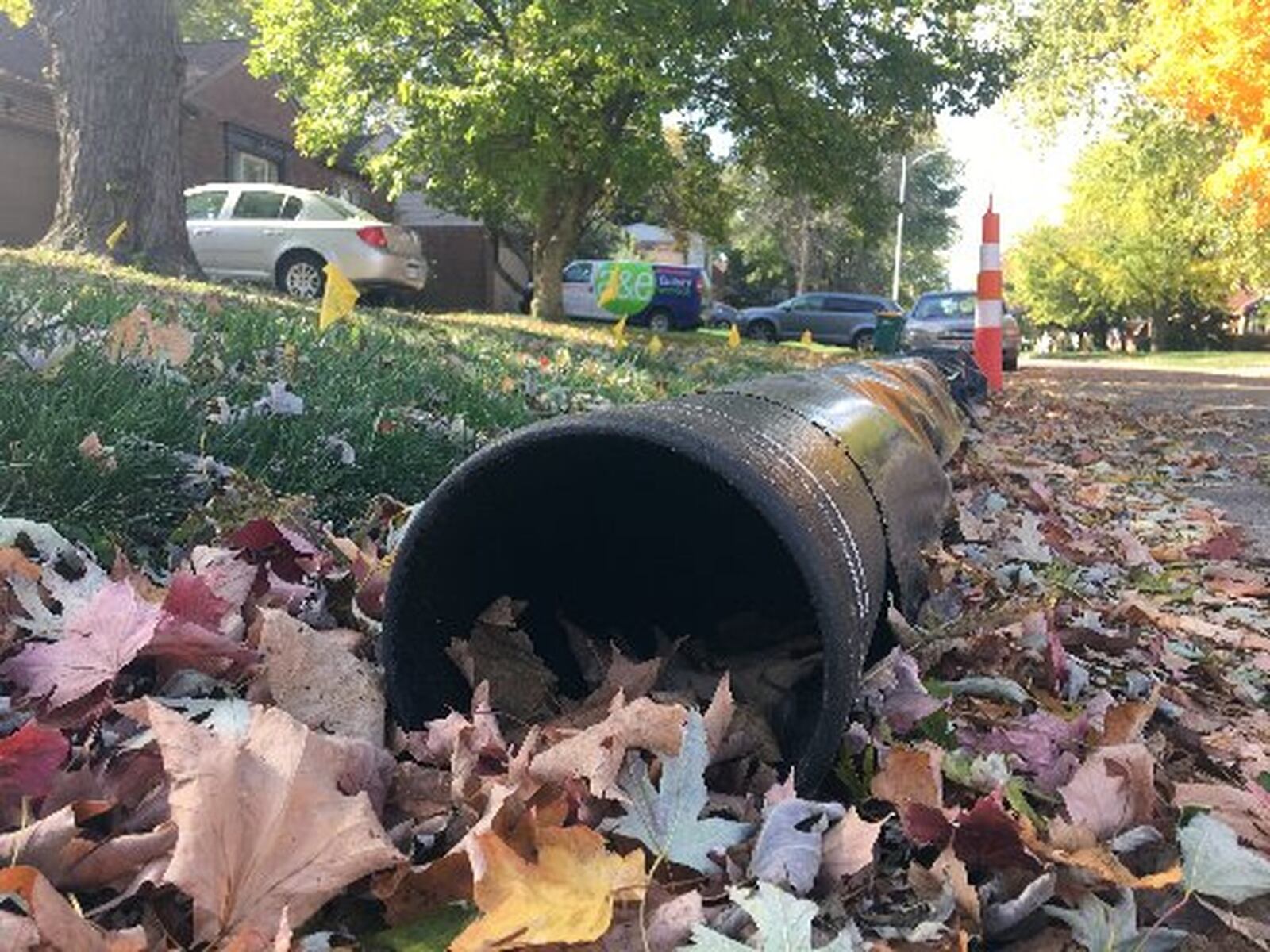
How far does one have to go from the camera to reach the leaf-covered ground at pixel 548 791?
52.1 inches

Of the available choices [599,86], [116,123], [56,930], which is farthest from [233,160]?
[56,930]

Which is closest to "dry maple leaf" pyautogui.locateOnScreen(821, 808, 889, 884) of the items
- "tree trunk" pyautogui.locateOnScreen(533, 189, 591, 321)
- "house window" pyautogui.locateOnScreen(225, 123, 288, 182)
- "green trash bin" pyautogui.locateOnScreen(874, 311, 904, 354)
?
"tree trunk" pyautogui.locateOnScreen(533, 189, 591, 321)

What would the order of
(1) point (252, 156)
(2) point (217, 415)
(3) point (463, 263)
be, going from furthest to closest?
(3) point (463, 263)
(1) point (252, 156)
(2) point (217, 415)

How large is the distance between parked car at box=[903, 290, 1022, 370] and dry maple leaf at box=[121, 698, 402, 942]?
21.1m

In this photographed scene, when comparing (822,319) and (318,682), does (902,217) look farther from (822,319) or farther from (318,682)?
(318,682)

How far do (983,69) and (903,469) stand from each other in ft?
61.6

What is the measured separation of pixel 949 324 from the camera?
23141mm

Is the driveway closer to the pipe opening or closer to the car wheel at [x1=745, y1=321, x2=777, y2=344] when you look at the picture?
the pipe opening

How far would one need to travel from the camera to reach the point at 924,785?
1694mm

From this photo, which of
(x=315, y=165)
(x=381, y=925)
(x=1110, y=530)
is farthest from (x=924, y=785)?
(x=315, y=165)

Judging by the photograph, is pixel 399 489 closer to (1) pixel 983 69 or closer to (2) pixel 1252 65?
(2) pixel 1252 65

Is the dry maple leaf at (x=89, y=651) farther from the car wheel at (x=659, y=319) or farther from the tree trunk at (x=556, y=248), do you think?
the car wheel at (x=659, y=319)

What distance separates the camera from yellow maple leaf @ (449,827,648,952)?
1.24m

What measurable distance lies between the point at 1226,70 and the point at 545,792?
15.9m
